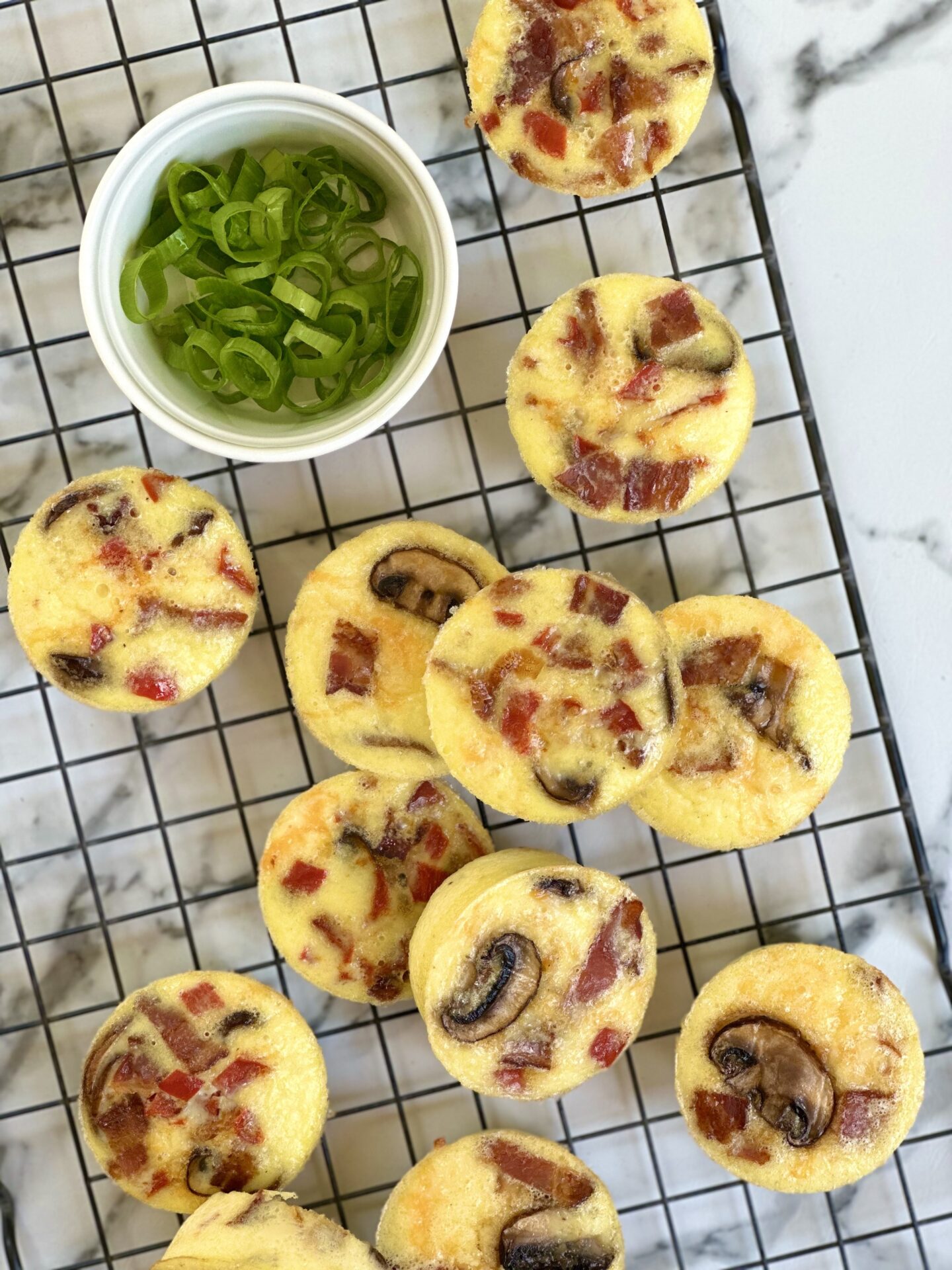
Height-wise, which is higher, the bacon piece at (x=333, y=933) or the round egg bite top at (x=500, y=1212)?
the bacon piece at (x=333, y=933)

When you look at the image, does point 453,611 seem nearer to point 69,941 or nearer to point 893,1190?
point 69,941

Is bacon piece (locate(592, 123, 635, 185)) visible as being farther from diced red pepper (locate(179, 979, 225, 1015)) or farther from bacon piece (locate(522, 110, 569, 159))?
diced red pepper (locate(179, 979, 225, 1015))

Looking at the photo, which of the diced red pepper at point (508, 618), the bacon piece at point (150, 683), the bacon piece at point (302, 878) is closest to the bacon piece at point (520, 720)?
the diced red pepper at point (508, 618)

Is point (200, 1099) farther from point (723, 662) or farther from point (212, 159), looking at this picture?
point (212, 159)

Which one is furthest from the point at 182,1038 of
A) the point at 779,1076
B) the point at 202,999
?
the point at 779,1076

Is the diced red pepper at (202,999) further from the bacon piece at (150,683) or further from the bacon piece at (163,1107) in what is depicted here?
the bacon piece at (150,683)

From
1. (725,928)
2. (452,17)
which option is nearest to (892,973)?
(725,928)

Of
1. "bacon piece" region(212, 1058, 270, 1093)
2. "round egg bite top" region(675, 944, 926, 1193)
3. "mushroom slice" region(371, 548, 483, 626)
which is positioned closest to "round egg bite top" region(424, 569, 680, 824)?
"mushroom slice" region(371, 548, 483, 626)
